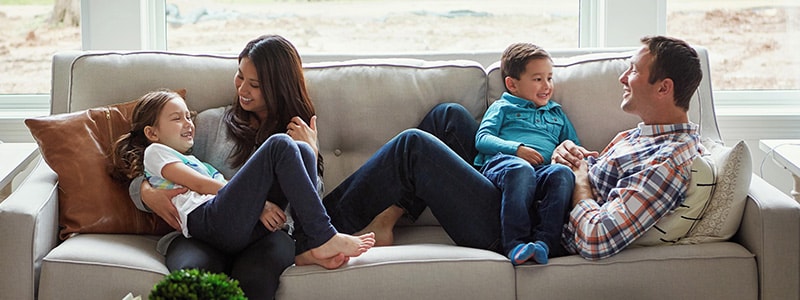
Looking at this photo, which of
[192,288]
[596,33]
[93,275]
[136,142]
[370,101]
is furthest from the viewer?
[596,33]

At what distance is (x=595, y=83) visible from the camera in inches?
118

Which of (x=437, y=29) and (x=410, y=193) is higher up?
(x=437, y=29)

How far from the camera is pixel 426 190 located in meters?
2.72

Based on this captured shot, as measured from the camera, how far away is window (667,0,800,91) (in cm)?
379

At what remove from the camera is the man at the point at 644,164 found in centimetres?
248

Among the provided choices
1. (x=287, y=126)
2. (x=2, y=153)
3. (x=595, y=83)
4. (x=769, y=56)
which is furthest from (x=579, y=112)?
(x=2, y=153)

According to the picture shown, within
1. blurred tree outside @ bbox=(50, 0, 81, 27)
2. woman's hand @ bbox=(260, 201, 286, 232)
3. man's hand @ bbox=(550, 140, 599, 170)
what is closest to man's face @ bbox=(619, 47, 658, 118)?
man's hand @ bbox=(550, 140, 599, 170)

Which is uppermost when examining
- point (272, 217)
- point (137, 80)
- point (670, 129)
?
point (137, 80)

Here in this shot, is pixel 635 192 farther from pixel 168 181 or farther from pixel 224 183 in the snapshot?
pixel 168 181

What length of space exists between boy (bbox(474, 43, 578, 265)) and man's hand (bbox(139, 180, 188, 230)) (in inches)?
34.5

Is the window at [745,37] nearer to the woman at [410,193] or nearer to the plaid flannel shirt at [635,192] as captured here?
the plaid flannel shirt at [635,192]

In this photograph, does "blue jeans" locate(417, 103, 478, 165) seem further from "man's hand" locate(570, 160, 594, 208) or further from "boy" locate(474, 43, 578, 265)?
"man's hand" locate(570, 160, 594, 208)

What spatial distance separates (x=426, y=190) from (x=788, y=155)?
111cm

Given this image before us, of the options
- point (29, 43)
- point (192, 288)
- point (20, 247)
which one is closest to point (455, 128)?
point (20, 247)
